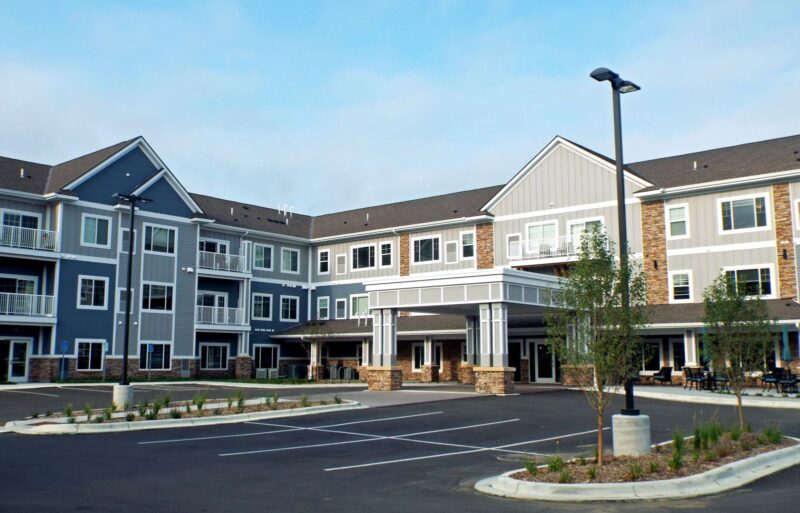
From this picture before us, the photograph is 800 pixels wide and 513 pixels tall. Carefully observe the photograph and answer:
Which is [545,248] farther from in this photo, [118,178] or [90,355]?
[90,355]

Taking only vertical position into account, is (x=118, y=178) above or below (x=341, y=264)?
above

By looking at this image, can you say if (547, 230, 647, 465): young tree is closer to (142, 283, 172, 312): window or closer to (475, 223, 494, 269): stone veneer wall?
(475, 223, 494, 269): stone veneer wall

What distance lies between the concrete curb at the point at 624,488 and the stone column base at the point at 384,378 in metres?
19.5

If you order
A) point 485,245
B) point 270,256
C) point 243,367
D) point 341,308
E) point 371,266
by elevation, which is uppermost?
point 270,256

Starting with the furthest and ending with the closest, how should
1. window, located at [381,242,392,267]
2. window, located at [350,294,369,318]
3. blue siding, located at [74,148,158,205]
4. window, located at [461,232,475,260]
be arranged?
window, located at [350,294,369,318] < window, located at [381,242,392,267] < window, located at [461,232,475,260] < blue siding, located at [74,148,158,205]

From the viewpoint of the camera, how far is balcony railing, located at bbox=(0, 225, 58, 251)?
34188 mm

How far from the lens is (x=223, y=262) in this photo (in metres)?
43.1

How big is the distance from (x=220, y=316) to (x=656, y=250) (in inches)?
932

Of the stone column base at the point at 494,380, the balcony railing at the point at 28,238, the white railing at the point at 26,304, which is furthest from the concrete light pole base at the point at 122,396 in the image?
the balcony railing at the point at 28,238

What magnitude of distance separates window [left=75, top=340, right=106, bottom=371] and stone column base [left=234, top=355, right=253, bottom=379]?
8374mm

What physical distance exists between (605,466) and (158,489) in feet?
20.7

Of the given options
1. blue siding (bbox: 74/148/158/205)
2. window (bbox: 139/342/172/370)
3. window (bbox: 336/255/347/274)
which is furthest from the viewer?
window (bbox: 336/255/347/274)

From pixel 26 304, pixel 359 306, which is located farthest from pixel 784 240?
pixel 26 304

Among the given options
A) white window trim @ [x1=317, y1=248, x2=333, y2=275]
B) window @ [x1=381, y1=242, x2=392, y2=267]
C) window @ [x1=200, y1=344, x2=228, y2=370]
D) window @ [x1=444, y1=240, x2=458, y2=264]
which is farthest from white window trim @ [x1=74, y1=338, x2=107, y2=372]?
window @ [x1=444, y1=240, x2=458, y2=264]
